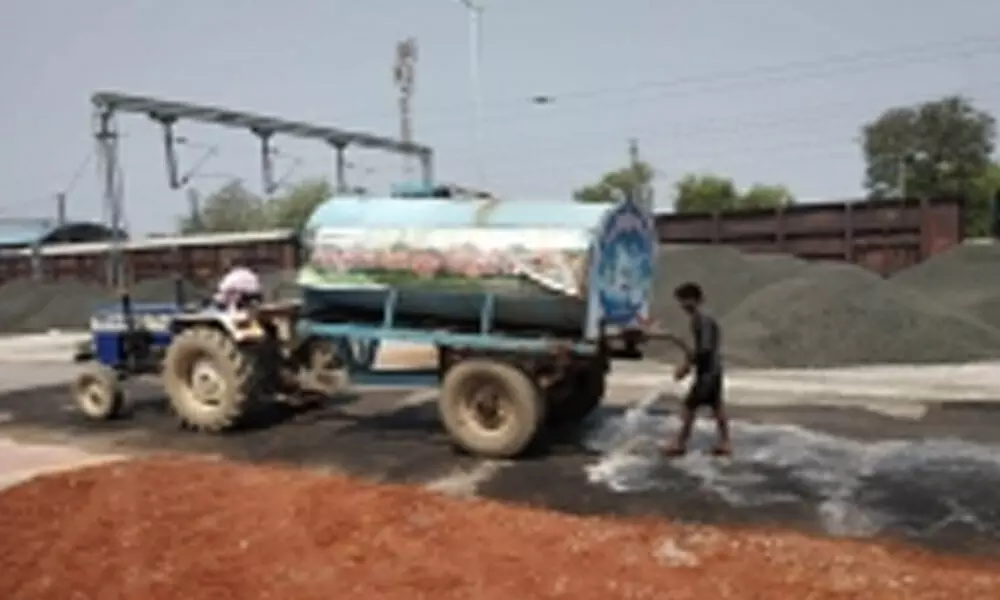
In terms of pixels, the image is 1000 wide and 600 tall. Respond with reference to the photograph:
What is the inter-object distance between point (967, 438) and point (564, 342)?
14.1 ft

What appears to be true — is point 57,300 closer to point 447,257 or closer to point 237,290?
point 237,290

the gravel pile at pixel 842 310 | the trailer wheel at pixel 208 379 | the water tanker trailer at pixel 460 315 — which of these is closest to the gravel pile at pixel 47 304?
the gravel pile at pixel 842 310

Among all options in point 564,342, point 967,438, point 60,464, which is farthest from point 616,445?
point 60,464

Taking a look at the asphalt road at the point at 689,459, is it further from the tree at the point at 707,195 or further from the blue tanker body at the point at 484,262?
the tree at the point at 707,195

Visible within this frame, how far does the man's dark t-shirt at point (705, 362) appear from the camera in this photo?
916 cm

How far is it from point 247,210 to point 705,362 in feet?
249

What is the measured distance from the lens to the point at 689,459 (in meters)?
9.12

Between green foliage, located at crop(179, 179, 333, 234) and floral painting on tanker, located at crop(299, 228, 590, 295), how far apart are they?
2266 inches

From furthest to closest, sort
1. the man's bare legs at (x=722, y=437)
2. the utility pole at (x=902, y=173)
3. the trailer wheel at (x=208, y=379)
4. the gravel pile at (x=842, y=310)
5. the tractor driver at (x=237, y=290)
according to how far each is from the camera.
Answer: the utility pole at (x=902, y=173)
the gravel pile at (x=842, y=310)
the tractor driver at (x=237, y=290)
the trailer wheel at (x=208, y=379)
the man's bare legs at (x=722, y=437)

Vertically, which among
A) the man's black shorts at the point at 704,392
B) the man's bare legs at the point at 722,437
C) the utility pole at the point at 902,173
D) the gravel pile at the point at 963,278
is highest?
the utility pole at the point at 902,173

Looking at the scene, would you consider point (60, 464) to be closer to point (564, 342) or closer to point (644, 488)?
point (564, 342)

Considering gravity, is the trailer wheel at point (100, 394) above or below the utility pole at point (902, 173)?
below

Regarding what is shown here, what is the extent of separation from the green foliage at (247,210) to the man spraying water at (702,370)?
5931cm

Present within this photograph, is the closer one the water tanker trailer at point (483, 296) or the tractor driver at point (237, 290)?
the water tanker trailer at point (483, 296)
